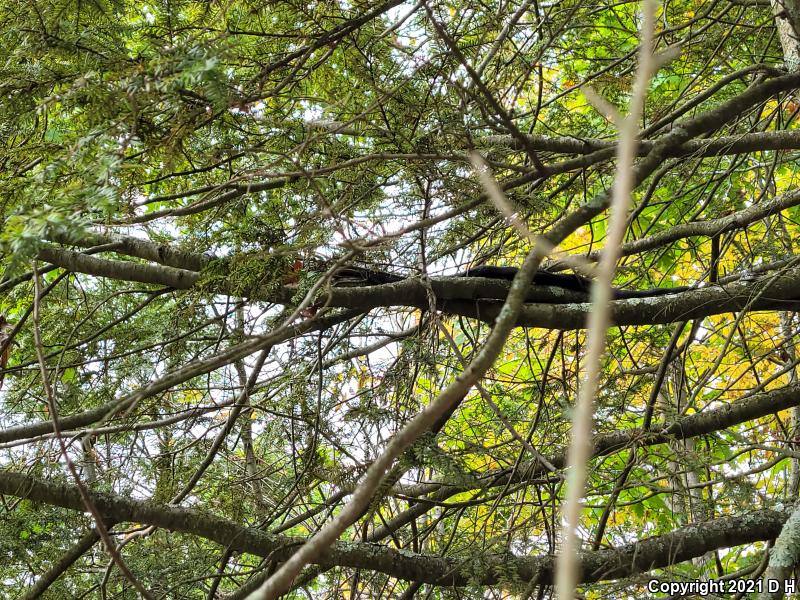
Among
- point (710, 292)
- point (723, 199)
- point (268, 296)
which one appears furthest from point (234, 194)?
point (723, 199)

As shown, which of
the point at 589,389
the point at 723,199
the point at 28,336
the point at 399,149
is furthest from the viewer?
the point at 723,199

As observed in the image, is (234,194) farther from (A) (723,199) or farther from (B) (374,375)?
(A) (723,199)

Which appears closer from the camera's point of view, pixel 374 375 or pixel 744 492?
pixel 744 492

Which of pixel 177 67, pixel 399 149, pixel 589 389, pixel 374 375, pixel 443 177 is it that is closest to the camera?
pixel 589 389

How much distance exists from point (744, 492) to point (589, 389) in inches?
103

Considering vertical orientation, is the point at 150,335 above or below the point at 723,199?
below

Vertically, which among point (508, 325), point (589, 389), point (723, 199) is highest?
point (723, 199)

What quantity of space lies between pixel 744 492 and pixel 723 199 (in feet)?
8.73

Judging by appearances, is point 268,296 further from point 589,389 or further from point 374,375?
point 589,389

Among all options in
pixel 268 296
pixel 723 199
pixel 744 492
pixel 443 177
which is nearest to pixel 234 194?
pixel 268 296

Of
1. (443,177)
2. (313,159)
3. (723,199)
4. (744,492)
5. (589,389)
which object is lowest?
(589,389)

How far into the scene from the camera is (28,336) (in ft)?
12.2

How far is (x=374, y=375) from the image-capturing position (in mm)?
3209

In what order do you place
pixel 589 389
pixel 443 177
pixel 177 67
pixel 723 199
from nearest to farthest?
1. pixel 589 389
2. pixel 177 67
3. pixel 443 177
4. pixel 723 199
